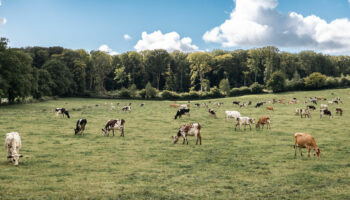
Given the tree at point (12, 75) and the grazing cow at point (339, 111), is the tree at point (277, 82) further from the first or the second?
the tree at point (12, 75)

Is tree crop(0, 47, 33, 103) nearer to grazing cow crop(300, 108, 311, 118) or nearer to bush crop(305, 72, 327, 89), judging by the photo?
grazing cow crop(300, 108, 311, 118)

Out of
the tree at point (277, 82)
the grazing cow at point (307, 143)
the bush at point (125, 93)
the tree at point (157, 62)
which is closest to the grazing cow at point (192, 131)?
the grazing cow at point (307, 143)

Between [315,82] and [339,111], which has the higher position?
[315,82]

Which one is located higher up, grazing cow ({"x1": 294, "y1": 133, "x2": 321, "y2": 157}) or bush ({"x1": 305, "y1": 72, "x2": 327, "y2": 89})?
bush ({"x1": 305, "y1": 72, "x2": 327, "y2": 89})

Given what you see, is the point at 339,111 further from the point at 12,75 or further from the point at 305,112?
the point at 12,75

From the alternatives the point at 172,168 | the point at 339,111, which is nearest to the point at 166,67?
the point at 339,111

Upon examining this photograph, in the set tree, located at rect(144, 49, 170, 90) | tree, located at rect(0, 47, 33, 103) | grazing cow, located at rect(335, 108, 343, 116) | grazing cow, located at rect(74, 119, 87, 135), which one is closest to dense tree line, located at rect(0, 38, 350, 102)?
tree, located at rect(144, 49, 170, 90)

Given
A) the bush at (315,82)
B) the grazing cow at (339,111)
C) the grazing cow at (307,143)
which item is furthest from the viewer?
the bush at (315,82)

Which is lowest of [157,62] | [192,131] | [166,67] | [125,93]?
[192,131]

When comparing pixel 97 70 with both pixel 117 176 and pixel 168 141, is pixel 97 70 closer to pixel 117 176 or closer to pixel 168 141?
pixel 168 141

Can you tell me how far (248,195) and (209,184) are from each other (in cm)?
172

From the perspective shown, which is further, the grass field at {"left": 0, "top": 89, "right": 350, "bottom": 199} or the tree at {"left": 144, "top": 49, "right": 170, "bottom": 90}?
the tree at {"left": 144, "top": 49, "right": 170, "bottom": 90}

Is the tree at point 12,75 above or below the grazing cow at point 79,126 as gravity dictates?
above

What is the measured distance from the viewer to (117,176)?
38.8 feet
